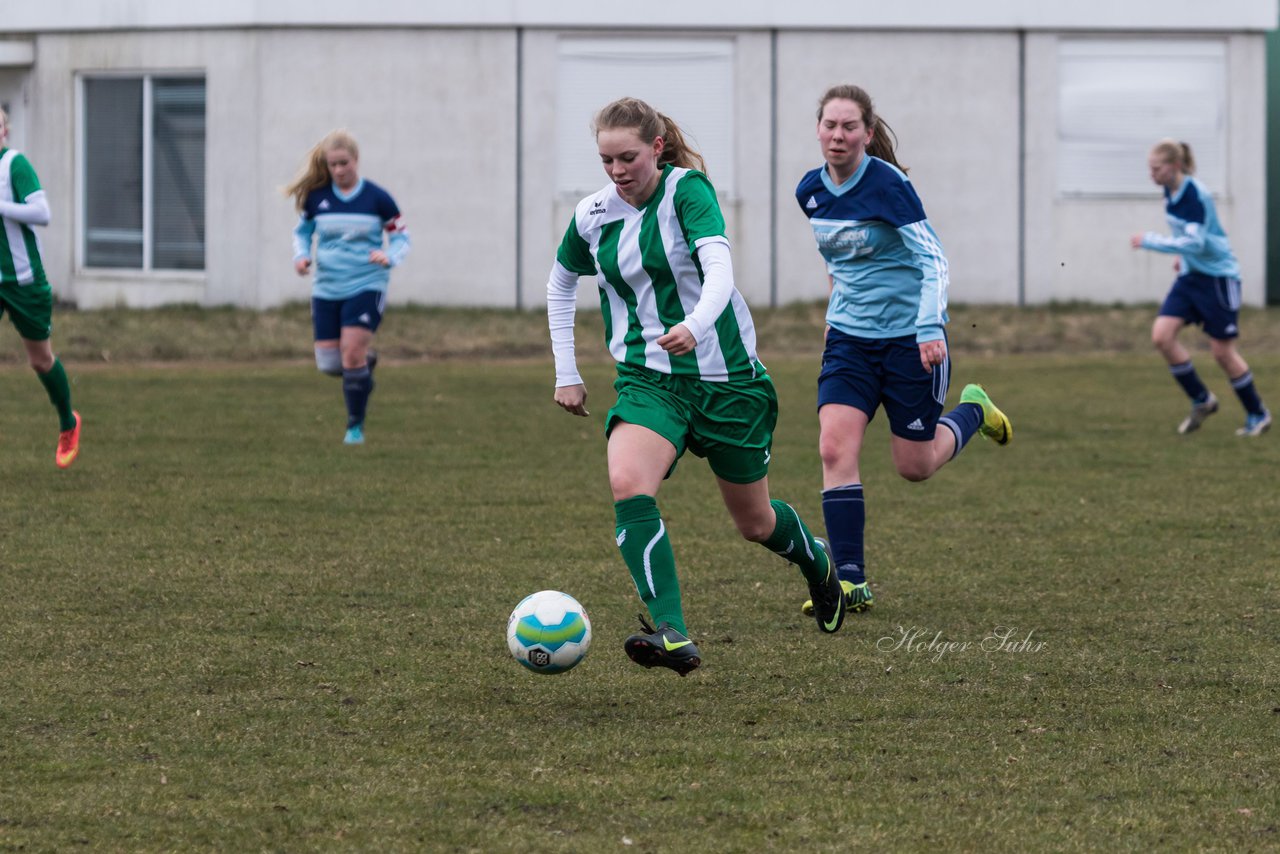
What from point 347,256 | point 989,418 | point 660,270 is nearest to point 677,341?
point 660,270

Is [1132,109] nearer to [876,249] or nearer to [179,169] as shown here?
[179,169]

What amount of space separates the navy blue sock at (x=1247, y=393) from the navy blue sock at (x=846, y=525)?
6.93 meters

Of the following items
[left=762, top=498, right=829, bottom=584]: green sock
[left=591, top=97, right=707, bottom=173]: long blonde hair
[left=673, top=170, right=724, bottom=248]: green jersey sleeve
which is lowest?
[left=762, top=498, right=829, bottom=584]: green sock

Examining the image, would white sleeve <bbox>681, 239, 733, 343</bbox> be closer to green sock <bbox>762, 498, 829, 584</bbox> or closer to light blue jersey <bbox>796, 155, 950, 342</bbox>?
green sock <bbox>762, 498, 829, 584</bbox>

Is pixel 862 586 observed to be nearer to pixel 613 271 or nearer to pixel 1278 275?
pixel 613 271

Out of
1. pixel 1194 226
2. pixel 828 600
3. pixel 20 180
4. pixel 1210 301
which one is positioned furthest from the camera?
pixel 1210 301

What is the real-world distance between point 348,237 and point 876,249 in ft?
20.4

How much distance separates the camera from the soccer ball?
5.49 meters

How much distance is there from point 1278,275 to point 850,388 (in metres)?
20.7

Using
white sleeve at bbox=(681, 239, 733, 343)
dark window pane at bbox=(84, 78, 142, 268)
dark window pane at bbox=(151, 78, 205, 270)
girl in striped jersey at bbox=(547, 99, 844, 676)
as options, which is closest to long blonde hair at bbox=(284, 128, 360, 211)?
girl in striped jersey at bbox=(547, 99, 844, 676)

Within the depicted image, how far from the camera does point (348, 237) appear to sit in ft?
41.6

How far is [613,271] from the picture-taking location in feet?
19.0

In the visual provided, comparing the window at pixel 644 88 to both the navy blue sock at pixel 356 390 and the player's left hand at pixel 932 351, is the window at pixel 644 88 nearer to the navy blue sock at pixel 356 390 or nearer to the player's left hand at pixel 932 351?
the navy blue sock at pixel 356 390

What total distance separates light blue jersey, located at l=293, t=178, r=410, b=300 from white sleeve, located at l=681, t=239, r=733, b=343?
7.19 m
